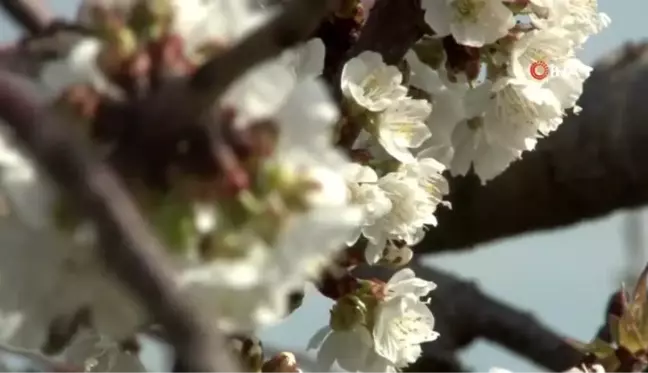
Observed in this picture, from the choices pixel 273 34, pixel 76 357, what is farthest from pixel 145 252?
pixel 76 357

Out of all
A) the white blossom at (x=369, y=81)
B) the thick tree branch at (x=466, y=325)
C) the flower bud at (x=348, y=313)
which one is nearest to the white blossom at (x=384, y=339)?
the flower bud at (x=348, y=313)

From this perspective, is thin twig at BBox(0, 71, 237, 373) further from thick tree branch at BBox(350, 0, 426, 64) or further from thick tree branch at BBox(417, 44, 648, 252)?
thick tree branch at BBox(417, 44, 648, 252)

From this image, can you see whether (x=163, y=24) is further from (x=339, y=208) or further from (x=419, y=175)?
(x=419, y=175)

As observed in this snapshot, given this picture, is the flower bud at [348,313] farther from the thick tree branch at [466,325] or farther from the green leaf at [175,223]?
the thick tree branch at [466,325]

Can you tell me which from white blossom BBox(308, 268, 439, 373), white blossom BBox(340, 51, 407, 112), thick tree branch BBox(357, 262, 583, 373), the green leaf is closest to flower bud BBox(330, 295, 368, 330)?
white blossom BBox(308, 268, 439, 373)

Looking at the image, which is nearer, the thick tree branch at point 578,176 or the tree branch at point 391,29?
the tree branch at point 391,29

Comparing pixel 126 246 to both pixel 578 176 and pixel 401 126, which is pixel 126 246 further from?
pixel 578 176

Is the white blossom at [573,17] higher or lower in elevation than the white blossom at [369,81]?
lower

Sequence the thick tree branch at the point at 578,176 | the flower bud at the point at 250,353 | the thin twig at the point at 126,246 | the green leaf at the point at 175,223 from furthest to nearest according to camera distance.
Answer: the thick tree branch at the point at 578,176, the flower bud at the point at 250,353, the green leaf at the point at 175,223, the thin twig at the point at 126,246
